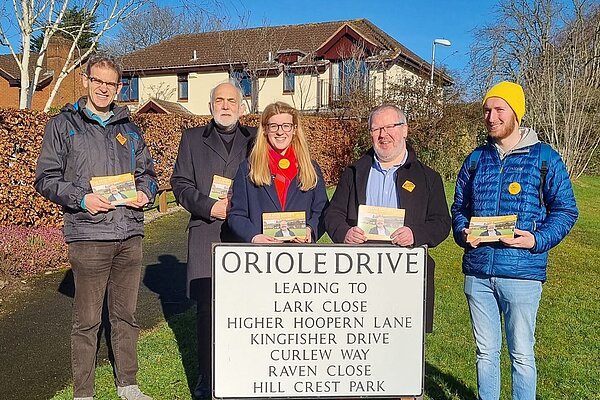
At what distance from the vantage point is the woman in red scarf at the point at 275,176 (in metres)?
3.41

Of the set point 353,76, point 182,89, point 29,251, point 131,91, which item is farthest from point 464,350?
point 131,91

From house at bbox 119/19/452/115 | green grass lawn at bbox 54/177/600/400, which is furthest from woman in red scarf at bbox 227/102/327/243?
house at bbox 119/19/452/115

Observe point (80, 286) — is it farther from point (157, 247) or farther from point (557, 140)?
point (557, 140)

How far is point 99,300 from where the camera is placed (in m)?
3.80

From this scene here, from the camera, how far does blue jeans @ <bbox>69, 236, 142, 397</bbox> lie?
3.72 meters

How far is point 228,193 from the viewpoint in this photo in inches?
151

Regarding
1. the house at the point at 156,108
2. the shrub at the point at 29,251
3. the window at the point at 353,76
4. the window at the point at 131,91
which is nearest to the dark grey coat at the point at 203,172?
the shrub at the point at 29,251

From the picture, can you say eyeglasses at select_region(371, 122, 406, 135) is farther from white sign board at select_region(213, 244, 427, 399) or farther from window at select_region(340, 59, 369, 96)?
window at select_region(340, 59, 369, 96)

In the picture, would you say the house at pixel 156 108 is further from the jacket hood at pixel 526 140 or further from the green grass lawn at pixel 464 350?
the jacket hood at pixel 526 140

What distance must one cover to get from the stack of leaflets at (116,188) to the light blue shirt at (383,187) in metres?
1.48

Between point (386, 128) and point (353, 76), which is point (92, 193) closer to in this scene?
point (386, 128)

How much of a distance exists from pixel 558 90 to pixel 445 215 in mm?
22233

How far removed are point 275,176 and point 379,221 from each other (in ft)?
2.41

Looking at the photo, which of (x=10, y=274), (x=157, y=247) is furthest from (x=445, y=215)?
(x=157, y=247)
